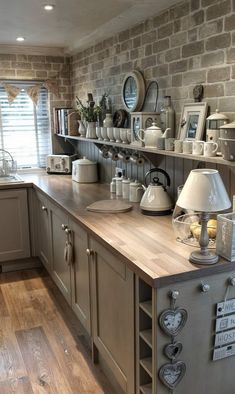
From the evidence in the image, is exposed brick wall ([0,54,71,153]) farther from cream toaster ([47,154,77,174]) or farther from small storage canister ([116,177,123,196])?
small storage canister ([116,177,123,196])

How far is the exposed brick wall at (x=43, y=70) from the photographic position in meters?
4.24

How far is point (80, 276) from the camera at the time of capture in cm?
254

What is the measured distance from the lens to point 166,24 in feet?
8.25

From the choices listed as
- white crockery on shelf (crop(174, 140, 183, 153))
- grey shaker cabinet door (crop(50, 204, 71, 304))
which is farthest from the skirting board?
white crockery on shelf (crop(174, 140, 183, 153))

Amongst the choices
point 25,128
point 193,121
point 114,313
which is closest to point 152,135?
point 193,121

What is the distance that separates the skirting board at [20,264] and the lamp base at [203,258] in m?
2.66

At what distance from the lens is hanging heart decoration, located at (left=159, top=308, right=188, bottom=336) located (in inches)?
60.4

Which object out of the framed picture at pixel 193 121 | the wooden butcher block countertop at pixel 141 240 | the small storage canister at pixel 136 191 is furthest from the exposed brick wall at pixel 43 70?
the framed picture at pixel 193 121

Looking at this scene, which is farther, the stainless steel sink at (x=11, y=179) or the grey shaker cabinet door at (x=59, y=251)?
the stainless steel sink at (x=11, y=179)

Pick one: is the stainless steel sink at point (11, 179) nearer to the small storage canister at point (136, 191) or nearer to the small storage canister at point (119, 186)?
the small storage canister at point (119, 186)

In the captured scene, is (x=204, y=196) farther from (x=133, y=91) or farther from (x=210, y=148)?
(x=133, y=91)

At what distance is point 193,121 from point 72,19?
59.1 inches

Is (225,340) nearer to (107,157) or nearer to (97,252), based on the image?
(97,252)

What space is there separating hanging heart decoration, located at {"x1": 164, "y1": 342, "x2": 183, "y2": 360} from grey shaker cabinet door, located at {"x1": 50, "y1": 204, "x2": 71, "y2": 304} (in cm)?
133
